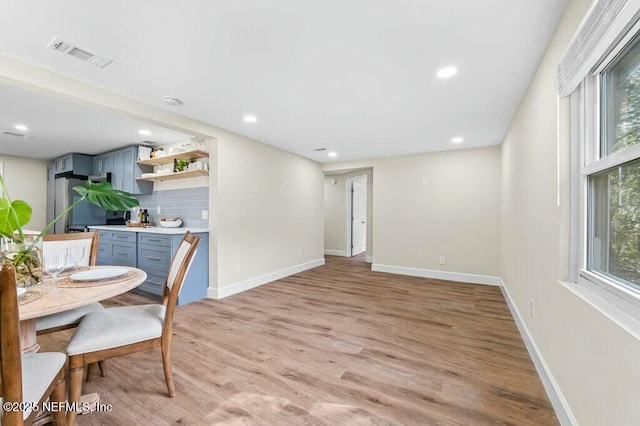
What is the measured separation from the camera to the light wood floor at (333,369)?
1.54 meters

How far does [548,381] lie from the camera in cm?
168

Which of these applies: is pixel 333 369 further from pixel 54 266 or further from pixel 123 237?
pixel 123 237

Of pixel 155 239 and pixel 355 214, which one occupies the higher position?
pixel 355 214

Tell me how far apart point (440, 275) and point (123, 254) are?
198 inches

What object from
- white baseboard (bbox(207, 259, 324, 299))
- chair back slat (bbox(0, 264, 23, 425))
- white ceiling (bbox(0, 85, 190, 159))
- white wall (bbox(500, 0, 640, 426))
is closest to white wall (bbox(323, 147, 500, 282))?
white baseboard (bbox(207, 259, 324, 299))

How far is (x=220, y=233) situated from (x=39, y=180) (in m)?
5.45

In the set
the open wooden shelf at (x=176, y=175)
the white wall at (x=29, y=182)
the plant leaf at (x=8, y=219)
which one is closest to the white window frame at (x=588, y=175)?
the plant leaf at (x=8, y=219)

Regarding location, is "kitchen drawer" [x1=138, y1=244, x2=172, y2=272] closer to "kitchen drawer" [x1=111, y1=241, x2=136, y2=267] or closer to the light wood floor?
"kitchen drawer" [x1=111, y1=241, x2=136, y2=267]

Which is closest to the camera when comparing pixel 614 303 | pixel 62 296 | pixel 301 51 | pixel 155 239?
pixel 614 303

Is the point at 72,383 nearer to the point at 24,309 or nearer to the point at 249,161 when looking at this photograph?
the point at 24,309

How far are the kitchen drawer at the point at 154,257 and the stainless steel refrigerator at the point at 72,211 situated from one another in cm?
269

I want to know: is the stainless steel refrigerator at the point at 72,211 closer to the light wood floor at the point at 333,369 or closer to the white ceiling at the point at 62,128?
the white ceiling at the point at 62,128

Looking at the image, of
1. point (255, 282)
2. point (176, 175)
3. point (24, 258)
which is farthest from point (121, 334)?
point (176, 175)

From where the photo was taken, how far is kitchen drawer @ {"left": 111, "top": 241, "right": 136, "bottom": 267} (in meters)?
3.74
